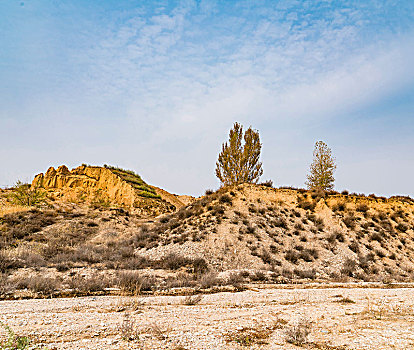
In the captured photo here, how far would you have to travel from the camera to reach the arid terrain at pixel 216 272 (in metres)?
5.19

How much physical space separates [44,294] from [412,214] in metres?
28.4

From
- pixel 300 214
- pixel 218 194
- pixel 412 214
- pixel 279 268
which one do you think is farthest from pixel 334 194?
pixel 279 268

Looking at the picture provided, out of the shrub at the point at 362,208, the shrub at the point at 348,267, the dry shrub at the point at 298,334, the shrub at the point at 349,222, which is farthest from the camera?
the shrub at the point at 362,208

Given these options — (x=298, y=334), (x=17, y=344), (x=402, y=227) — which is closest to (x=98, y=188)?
(x=402, y=227)

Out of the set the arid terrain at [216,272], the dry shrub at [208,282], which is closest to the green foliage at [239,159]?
the arid terrain at [216,272]

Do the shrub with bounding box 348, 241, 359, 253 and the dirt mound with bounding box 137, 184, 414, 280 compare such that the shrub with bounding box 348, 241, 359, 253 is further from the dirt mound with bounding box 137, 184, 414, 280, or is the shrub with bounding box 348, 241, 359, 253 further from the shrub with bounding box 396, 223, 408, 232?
the shrub with bounding box 396, 223, 408, 232

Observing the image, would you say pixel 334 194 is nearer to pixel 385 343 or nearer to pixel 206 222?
pixel 206 222

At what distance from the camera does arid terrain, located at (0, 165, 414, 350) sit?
519 centimetres

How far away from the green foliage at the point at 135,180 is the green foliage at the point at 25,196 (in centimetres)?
1083

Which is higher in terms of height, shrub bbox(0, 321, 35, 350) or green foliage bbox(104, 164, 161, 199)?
green foliage bbox(104, 164, 161, 199)

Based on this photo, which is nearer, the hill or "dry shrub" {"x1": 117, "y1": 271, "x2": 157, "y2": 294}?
"dry shrub" {"x1": 117, "y1": 271, "x2": 157, "y2": 294}

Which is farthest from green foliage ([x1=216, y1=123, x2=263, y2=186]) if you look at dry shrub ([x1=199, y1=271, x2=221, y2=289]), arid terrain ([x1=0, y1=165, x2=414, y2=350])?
dry shrub ([x1=199, y1=271, x2=221, y2=289])

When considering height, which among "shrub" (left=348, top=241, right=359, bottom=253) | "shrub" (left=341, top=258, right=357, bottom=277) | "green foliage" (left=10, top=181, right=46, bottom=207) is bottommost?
"shrub" (left=341, top=258, right=357, bottom=277)

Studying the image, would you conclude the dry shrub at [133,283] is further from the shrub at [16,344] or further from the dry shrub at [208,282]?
the shrub at [16,344]
